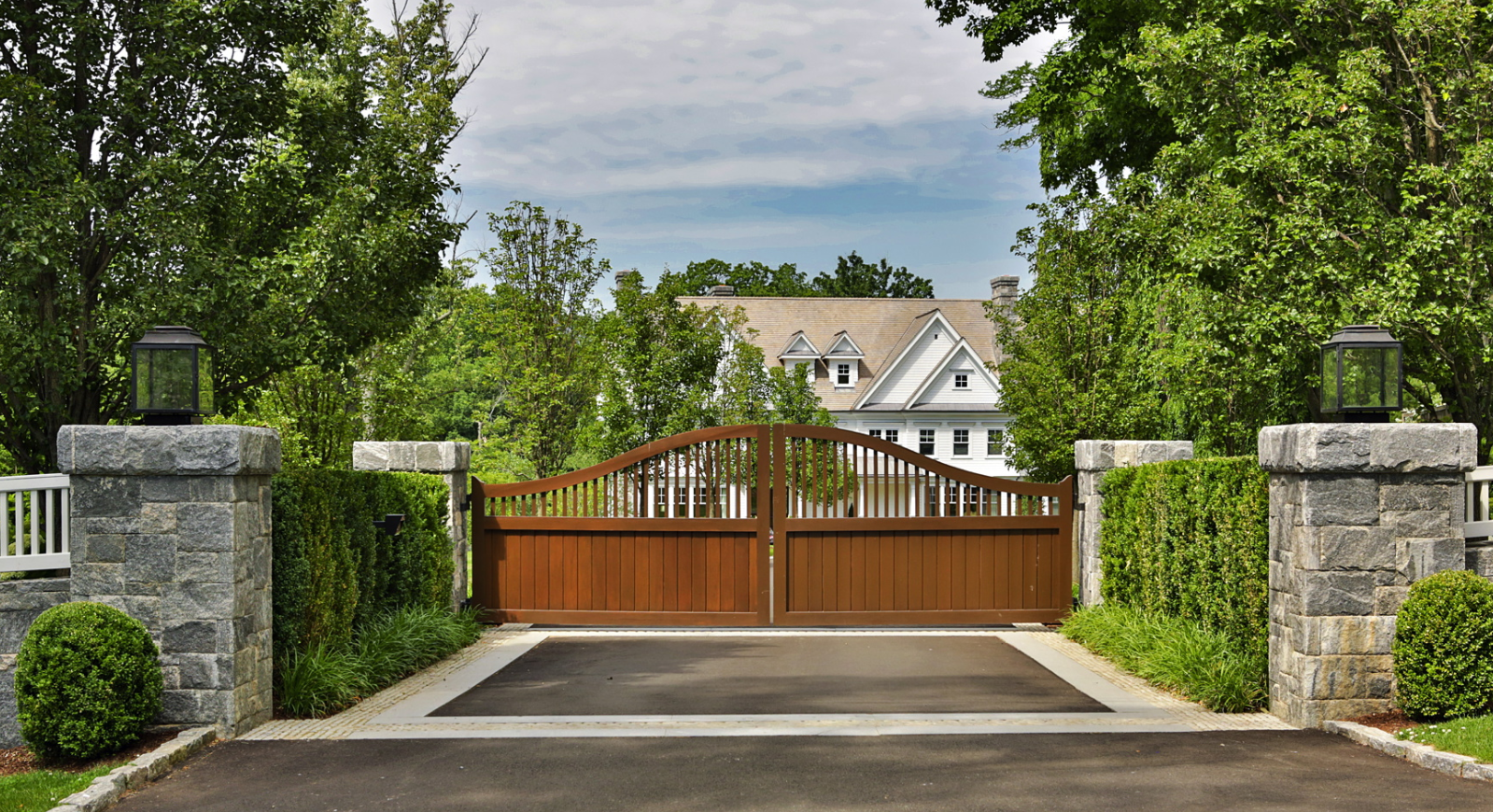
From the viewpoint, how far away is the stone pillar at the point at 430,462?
11891 mm

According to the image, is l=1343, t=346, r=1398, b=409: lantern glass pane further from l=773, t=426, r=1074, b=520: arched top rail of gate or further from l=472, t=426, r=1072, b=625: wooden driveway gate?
l=472, t=426, r=1072, b=625: wooden driveway gate

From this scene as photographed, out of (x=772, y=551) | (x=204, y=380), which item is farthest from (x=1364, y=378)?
(x=204, y=380)

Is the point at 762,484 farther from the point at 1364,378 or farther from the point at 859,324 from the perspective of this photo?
the point at 859,324

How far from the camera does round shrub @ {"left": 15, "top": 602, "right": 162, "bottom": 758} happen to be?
618 centimetres

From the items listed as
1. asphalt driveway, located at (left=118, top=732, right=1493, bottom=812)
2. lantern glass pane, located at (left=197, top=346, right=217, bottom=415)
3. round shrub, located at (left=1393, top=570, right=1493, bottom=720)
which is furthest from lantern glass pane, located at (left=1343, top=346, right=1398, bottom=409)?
lantern glass pane, located at (left=197, top=346, right=217, bottom=415)

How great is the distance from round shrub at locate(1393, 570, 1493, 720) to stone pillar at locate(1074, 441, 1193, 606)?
15.8ft

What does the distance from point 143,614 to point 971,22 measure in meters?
16.5

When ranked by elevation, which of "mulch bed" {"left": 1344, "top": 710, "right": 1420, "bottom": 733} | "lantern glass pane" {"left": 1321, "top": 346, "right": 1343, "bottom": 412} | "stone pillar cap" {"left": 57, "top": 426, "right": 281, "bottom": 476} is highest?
"lantern glass pane" {"left": 1321, "top": 346, "right": 1343, "bottom": 412}

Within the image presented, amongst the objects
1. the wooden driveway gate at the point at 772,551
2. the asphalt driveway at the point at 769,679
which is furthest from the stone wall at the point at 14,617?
the wooden driveway gate at the point at 772,551

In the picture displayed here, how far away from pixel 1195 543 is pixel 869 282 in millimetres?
50156

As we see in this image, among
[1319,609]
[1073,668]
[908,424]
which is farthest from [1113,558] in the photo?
[908,424]

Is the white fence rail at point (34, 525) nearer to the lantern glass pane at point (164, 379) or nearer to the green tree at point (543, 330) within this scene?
the lantern glass pane at point (164, 379)

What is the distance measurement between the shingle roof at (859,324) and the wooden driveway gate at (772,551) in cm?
2636

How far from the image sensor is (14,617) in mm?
6906
